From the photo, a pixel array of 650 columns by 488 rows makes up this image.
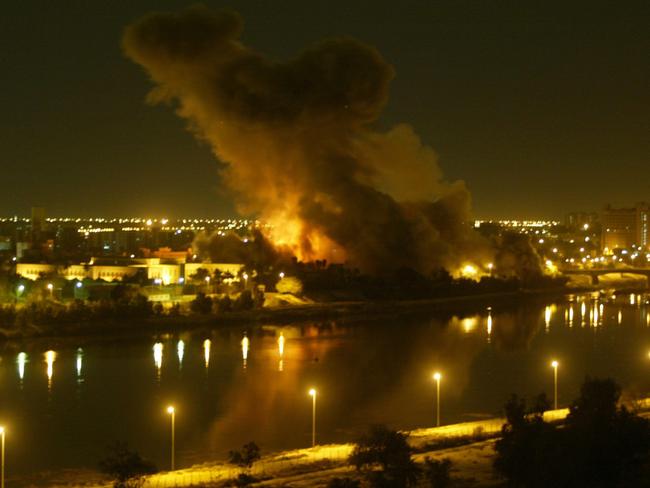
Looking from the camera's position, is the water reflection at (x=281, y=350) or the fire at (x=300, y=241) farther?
the fire at (x=300, y=241)

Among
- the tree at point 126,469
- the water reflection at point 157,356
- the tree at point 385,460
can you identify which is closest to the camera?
the tree at point 385,460

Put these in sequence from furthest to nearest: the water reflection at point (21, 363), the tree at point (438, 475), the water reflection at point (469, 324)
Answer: the water reflection at point (469, 324) < the water reflection at point (21, 363) < the tree at point (438, 475)

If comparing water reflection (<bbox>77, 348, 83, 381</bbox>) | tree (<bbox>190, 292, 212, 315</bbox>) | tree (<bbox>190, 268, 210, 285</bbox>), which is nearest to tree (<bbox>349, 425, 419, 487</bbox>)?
water reflection (<bbox>77, 348, 83, 381</bbox>)

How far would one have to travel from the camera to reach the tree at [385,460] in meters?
5.68

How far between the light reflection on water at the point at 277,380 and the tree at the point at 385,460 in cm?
192

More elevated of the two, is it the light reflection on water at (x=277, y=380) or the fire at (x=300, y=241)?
the fire at (x=300, y=241)

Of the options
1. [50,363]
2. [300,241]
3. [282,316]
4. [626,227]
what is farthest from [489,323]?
[626,227]

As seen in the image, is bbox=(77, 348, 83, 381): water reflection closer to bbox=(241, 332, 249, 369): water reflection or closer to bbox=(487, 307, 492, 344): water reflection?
bbox=(241, 332, 249, 369): water reflection

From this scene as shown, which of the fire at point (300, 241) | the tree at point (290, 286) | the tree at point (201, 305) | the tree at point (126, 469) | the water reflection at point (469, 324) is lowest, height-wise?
the tree at point (126, 469)

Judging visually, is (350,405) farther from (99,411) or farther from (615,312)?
(615,312)

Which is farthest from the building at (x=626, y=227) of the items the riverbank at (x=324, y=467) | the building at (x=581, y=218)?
the riverbank at (x=324, y=467)

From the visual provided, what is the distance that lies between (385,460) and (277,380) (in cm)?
557

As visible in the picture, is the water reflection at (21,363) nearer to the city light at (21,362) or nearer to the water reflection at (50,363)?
the city light at (21,362)

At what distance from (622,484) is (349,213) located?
16504 millimetres
